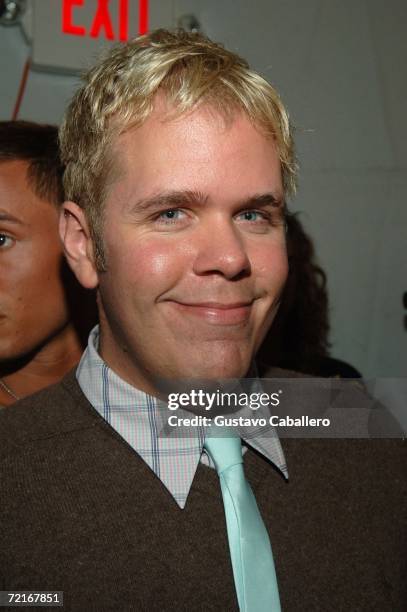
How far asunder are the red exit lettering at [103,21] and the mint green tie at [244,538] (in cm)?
144

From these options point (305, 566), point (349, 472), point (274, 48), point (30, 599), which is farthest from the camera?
point (274, 48)

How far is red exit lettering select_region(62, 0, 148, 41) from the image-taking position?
1950mm

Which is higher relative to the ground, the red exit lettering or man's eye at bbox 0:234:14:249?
the red exit lettering

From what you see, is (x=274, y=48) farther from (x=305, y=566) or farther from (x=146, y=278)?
(x=305, y=566)

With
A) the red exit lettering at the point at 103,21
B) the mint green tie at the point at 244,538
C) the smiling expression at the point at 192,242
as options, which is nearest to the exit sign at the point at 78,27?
the red exit lettering at the point at 103,21

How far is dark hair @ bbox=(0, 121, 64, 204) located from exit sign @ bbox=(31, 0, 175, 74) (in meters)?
0.39

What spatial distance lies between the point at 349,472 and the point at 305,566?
22cm

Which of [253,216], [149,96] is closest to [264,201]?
[253,216]

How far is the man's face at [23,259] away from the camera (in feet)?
5.04

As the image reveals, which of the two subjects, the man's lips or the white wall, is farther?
the white wall

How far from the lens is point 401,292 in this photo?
2.51 metres

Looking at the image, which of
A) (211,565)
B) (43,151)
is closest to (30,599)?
(211,565)

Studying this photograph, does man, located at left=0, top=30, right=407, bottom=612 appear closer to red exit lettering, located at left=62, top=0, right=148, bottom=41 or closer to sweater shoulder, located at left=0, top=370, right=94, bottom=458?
sweater shoulder, located at left=0, top=370, right=94, bottom=458

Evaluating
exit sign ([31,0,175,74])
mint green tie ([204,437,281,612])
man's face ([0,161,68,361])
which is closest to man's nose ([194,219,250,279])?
mint green tie ([204,437,281,612])
